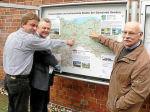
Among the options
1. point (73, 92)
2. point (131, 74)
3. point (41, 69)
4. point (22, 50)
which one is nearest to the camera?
point (131, 74)

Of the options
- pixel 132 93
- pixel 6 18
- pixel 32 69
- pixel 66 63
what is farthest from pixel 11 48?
pixel 6 18

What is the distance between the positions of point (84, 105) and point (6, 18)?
2823 millimetres

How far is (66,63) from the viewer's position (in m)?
3.13

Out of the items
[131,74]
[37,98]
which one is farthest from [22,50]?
[131,74]

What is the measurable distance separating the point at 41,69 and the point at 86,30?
35.0 inches

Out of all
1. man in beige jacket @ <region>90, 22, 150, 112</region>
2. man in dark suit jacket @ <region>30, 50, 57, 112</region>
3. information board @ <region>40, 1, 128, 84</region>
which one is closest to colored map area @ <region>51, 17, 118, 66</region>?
information board @ <region>40, 1, 128, 84</region>

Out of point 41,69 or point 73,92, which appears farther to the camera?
point 73,92

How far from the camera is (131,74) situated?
2.01 meters

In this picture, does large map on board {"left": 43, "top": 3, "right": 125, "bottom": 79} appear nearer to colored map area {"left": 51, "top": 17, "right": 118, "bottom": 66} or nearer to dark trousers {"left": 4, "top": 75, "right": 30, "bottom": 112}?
colored map area {"left": 51, "top": 17, "right": 118, "bottom": 66}

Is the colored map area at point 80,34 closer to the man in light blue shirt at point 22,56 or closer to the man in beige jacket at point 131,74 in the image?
the man in light blue shirt at point 22,56

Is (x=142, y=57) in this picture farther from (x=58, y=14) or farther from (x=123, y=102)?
(x=58, y=14)

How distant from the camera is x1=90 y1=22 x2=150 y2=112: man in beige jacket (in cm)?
195

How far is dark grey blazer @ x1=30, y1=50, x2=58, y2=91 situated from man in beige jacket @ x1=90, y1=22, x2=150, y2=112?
977 millimetres

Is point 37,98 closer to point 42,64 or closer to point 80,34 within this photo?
point 42,64
